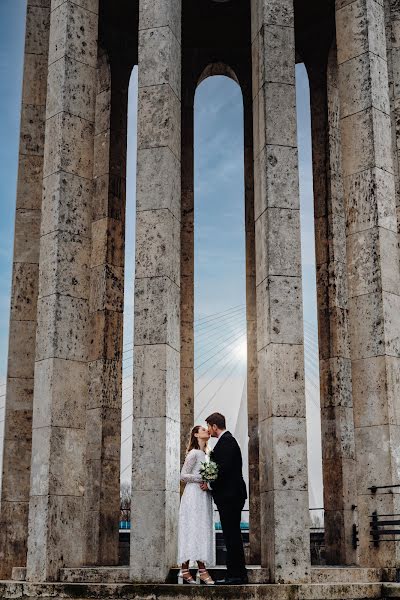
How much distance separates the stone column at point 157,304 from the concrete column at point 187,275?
24.1ft

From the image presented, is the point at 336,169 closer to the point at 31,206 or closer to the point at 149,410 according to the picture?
the point at 31,206

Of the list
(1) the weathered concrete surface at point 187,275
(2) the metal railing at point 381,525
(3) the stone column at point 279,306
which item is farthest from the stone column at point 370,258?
(1) the weathered concrete surface at point 187,275

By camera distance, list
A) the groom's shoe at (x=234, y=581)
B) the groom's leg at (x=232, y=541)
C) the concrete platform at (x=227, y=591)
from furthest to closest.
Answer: the groom's leg at (x=232, y=541) < the groom's shoe at (x=234, y=581) < the concrete platform at (x=227, y=591)

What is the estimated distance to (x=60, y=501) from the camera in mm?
Result: 16719

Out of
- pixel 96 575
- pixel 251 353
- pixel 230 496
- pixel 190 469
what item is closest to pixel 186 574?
pixel 230 496

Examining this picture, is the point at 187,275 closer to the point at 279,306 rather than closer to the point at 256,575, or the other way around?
the point at 279,306

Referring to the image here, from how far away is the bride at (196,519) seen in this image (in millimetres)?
14820

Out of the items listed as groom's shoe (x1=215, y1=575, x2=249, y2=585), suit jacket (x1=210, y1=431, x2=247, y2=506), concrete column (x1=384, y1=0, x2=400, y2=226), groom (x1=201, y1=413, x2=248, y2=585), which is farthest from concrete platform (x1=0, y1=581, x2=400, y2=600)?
concrete column (x1=384, y1=0, x2=400, y2=226)

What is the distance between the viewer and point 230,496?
580 inches

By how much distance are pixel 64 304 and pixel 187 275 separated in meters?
7.68

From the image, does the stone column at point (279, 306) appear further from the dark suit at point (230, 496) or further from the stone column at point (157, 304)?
the stone column at point (157, 304)

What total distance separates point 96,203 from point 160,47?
7.51m

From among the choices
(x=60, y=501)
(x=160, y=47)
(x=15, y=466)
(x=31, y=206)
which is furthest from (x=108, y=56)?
(x=60, y=501)

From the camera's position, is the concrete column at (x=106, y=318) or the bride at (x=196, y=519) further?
the concrete column at (x=106, y=318)
